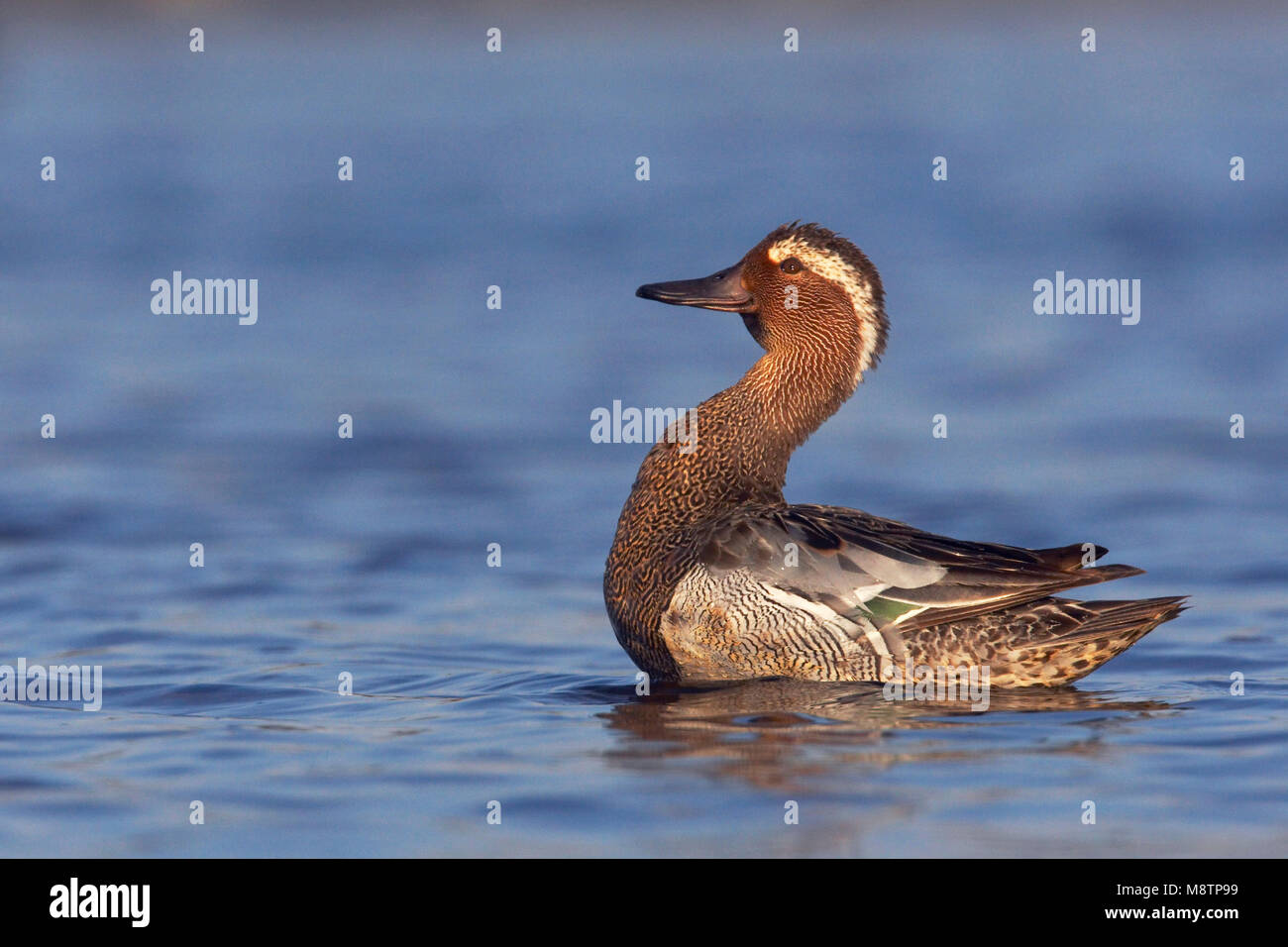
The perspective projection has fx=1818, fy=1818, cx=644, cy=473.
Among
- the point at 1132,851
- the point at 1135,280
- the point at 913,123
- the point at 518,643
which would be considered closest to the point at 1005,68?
the point at 913,123

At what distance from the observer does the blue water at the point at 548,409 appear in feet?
18.8

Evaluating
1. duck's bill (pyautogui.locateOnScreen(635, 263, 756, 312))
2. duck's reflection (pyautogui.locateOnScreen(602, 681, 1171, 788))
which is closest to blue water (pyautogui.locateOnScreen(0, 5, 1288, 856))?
duck's reflection (pyautogui.locateOnScreen(602, 681, 1171, 788))

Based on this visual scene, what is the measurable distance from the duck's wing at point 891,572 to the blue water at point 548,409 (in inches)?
12.9

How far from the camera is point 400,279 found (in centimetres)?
1731

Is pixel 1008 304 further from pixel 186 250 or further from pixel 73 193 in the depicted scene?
pixel 73 193

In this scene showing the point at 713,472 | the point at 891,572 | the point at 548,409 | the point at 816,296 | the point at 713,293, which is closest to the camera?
the point at 891,572

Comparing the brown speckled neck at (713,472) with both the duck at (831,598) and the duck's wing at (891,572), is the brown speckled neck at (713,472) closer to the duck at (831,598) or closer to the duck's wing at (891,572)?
the duck at (831,598)

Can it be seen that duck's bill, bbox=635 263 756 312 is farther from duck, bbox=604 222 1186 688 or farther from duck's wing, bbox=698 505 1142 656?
duck's wing, bbox=698 505 1142 656

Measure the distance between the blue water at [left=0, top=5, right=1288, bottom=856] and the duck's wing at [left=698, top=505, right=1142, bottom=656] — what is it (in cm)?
33

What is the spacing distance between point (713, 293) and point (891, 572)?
5.57 ft

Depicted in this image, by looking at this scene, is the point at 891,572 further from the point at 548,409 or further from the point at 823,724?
the point at 548,409

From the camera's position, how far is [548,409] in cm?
1307

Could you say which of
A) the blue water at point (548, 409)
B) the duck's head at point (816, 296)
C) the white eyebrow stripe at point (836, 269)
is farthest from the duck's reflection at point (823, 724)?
the white eyebrow stripe at point (836, 269)

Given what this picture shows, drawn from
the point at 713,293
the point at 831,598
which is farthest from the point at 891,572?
the point at 713,293
